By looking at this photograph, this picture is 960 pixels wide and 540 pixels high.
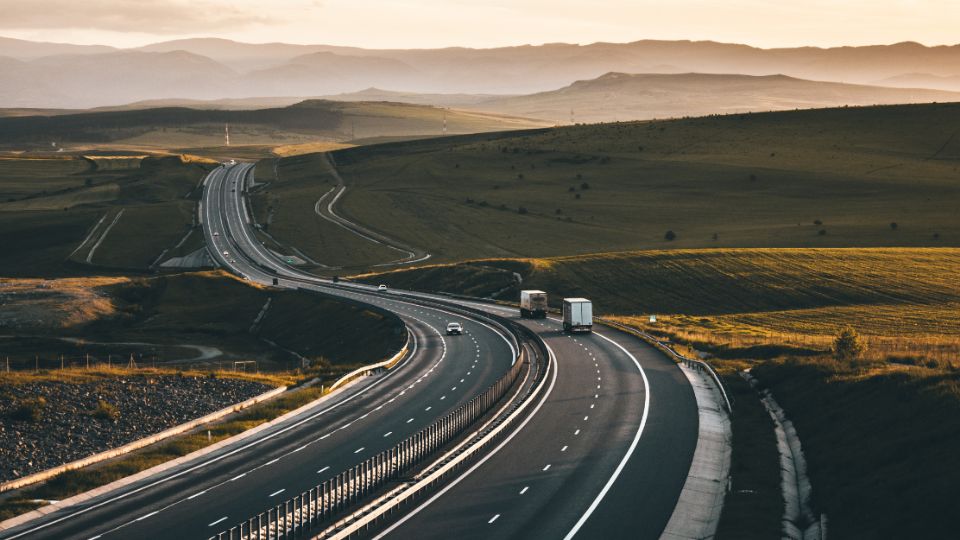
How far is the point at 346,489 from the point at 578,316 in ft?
158

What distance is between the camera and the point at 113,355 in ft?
285

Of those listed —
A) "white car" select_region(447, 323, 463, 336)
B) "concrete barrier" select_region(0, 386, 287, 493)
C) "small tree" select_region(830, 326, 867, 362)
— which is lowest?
"white car" select_region(447, 323, 463, 336)

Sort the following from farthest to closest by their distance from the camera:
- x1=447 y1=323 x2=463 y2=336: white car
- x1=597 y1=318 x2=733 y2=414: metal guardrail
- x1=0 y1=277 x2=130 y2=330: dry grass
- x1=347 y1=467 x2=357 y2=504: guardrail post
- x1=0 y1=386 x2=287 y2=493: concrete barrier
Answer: x1=0 y1=277 x2=130 y2=330: dry grass < x1=447 y1=323 x2=463 y2=336: white car < x1=597 y1=318 x2=733 y2=414: metal guardrail < x1=0 y1=386 x2=287 y2=493: concrete barrier < x1=347 y1=467 x2=357 y2=504: guardrail post

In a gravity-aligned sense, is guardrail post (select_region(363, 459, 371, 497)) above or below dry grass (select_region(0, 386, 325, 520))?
above

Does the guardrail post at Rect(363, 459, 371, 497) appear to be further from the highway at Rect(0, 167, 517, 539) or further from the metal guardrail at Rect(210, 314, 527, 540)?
the highway at Rect(0, 167, 517, 539)

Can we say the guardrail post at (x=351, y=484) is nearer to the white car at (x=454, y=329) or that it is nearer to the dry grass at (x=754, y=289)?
the dry grass at (x=754, y=289)

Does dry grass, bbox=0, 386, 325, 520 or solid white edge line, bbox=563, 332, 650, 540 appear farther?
dry grass, bbox=0, 386, 325, 520

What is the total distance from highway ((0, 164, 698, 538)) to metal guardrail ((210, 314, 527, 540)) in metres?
1.76

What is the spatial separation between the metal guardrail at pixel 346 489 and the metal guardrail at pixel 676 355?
13170mm

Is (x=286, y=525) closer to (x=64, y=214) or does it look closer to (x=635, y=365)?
(x=635, y=365)

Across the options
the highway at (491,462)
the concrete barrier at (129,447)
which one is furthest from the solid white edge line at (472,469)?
the concrete barrier at (129,447)

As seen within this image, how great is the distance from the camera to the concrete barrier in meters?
42.3

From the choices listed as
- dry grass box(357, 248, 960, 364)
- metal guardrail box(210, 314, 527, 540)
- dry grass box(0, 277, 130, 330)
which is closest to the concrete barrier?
metal guardrail box(210, 314, 527, 540)

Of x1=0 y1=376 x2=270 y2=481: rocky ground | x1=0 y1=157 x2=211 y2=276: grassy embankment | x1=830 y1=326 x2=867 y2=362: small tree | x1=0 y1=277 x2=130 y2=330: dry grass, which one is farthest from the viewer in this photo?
x1=0 y1=157 x2=211 y2=276: grassy embankment
